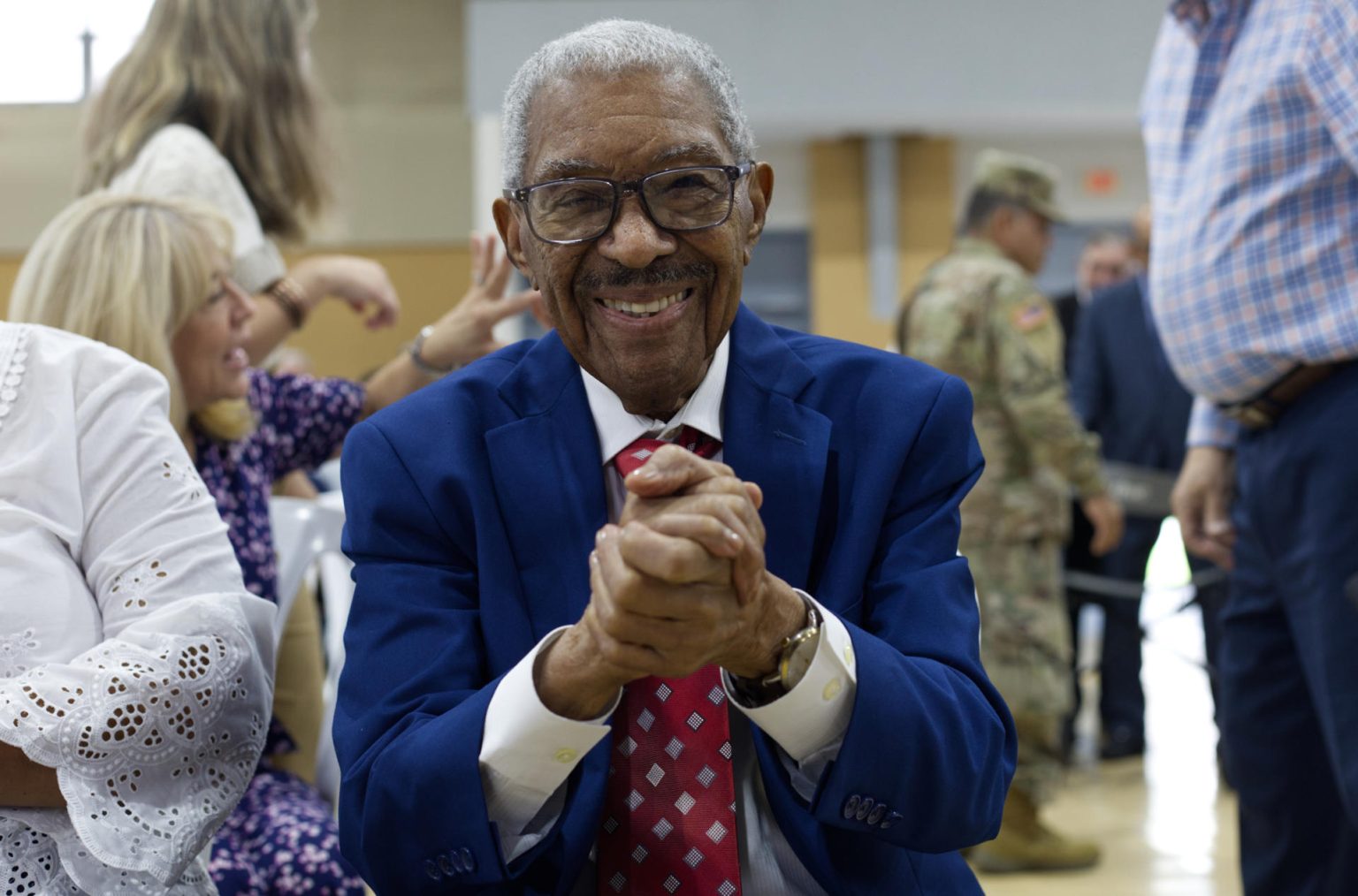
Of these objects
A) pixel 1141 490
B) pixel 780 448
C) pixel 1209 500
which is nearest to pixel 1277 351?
pixel 1209 500

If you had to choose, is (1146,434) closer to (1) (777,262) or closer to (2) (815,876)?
(2) (815,876)

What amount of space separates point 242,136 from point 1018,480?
2.45 m

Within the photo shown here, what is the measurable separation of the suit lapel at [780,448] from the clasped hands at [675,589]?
19 cm

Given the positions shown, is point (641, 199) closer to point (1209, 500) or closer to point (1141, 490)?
point (1209, 500)

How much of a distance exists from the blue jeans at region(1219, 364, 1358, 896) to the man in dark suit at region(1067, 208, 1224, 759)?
10.2 feet

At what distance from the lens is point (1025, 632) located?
13.8ft

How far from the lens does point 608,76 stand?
1.36 meters

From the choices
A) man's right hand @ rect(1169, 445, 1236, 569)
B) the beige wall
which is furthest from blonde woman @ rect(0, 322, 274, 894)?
the beige wall

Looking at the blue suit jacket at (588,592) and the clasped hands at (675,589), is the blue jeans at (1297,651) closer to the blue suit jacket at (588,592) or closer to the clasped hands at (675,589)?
the blue suit jacket at (588,592)

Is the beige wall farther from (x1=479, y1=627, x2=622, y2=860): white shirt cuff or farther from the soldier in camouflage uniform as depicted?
(x1=479, y1=627, x2=622, y2=860): white shirt cuff

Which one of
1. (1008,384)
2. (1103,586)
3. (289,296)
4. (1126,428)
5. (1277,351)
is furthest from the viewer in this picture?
(1126,428)

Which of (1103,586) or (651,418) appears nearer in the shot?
(651,418)

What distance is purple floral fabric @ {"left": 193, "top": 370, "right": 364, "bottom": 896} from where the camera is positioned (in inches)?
75.2

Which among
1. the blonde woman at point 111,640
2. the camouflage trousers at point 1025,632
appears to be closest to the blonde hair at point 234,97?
the blonde woman at point 111,640
